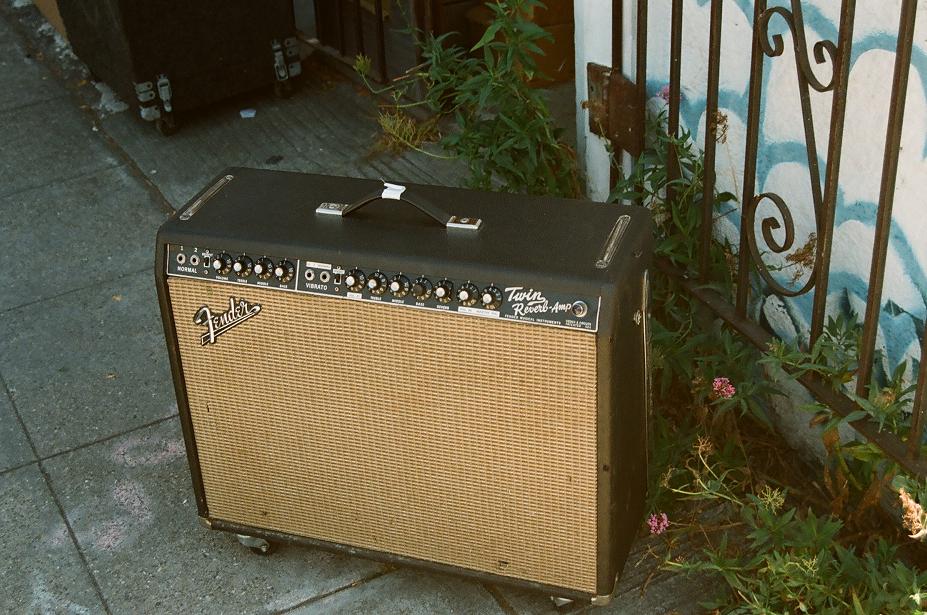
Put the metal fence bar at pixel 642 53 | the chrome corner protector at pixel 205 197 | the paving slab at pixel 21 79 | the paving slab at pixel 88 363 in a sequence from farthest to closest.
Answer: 1. the paving slab at pixel 21 79
2. the paving slab at pixel 88 363
3. the metal fence bar at pixel 642 53
4. the chrome corner protector at pixel 205 197

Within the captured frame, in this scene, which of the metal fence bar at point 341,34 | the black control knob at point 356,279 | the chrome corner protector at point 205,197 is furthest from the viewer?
the metal fence bar at point 341,34

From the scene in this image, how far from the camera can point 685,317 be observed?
311 centimetres

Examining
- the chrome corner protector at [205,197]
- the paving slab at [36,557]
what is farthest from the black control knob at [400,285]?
the paving slab at [36,557]

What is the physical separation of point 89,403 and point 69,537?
22.1 inches

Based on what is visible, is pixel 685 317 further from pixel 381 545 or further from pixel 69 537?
pixel 69 537

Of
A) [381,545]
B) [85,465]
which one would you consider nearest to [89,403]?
[85,465]

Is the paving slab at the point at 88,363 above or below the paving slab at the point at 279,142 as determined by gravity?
below

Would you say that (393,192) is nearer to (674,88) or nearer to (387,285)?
(387,285)

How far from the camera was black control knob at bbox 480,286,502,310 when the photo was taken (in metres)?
2.28

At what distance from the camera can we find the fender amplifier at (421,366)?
7.55 feet

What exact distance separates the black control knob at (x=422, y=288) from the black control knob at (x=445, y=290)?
0.02 meters

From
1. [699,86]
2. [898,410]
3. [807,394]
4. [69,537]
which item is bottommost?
[69,537]

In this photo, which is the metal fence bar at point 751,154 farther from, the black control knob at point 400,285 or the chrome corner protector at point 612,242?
the black control knob at point 400,285

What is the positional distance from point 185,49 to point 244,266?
2.51 metres
